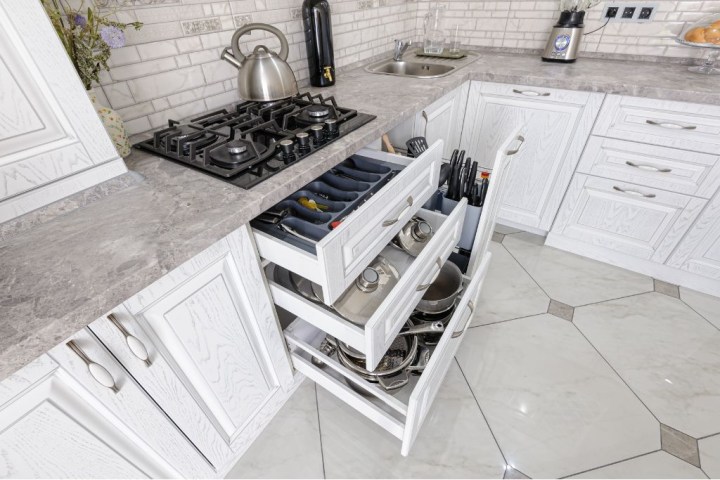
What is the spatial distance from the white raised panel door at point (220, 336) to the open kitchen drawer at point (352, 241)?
0.31 feet

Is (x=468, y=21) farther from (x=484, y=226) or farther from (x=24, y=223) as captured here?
(x=24, y=223)

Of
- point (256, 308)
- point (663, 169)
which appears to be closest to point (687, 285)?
point (663, 169)

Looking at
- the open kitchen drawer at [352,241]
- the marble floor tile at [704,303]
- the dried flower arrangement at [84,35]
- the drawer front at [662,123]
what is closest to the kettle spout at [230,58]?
the dried flower arrangement at [84,35]

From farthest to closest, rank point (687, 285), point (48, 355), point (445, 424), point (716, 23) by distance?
1. point (687, 285)
2. point (716, 23)
3. point (445, 424)
4. point (48, 355)

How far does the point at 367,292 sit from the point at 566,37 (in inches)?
66.6

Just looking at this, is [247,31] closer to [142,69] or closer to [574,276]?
[142,69]

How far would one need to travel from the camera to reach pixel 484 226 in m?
1.15

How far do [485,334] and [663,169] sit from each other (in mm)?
1044

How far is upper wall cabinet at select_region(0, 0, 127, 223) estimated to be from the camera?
0.59 m

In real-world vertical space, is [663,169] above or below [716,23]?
below

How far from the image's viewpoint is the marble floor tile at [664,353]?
1188 millimetres

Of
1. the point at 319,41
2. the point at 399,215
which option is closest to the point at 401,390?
the point at 399,215

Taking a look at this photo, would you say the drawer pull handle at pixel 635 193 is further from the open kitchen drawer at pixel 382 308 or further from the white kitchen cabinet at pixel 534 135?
the open kitchen drawer at pixel 382 308

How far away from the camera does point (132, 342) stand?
1.96 ft
